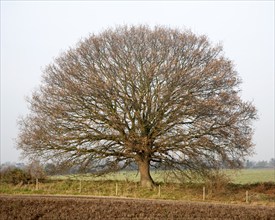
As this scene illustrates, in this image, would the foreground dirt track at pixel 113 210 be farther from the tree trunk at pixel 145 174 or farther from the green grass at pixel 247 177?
the tree trunk at pixel 145 174

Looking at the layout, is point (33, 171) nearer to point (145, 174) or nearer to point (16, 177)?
point (16, 177)

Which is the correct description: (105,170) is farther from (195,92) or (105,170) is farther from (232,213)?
(232,213)

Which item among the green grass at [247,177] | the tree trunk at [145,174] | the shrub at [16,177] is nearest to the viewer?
the green grass at [247,177]

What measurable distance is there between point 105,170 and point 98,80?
25.5ft

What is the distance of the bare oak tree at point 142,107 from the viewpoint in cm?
3559

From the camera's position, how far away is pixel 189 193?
116 ft

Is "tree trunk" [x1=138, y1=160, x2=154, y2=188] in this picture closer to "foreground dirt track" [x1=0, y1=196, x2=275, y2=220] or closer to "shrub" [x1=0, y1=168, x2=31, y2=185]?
"shrub" [x1=0, y1=168, x2=31, y2=185]

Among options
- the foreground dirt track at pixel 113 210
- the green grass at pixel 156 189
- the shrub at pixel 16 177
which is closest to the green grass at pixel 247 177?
the green grass at pixel 156 189

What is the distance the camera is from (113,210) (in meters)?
24.1

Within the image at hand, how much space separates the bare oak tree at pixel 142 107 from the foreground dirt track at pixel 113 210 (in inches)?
375

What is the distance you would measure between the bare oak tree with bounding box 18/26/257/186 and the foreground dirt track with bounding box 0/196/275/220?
9512 mm

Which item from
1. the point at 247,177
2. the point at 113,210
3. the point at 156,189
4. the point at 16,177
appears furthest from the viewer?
the point at 247,177

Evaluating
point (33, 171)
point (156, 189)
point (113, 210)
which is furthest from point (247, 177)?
point (113, 210)

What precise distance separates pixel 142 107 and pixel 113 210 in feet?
46.7
